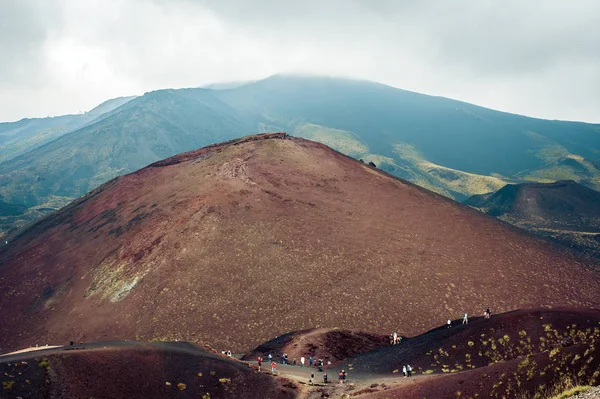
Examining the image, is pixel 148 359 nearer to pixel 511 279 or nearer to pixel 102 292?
pixel 102 292

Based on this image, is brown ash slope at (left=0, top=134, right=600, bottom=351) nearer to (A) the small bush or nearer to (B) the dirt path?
(B) the dirt path

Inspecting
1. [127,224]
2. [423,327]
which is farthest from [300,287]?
[127,224]

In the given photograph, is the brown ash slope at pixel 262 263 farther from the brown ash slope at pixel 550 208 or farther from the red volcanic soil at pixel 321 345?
the brown ash slope at pixel 550 208

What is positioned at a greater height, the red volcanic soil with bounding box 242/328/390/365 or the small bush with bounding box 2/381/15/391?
the small bush with bounding box 2/381/15/391

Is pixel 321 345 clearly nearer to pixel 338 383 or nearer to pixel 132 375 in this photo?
pixel 338 383

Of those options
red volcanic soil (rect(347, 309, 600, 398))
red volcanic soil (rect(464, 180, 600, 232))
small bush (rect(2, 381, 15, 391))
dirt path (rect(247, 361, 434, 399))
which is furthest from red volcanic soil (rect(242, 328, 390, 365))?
red volcanic soil (rect(464, 180, 600, 232))

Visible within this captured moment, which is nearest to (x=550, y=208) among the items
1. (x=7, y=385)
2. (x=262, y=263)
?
(x=262, y=263)
